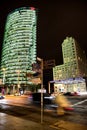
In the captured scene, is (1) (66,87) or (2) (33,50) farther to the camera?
(2) (33,50)

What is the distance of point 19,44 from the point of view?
138 meters

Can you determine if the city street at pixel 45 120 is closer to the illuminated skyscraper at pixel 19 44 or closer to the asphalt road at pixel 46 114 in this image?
the asphalt road at pixel 46 114

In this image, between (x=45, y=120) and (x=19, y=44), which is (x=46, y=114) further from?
(x=19, y=44)

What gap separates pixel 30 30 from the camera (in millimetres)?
144625

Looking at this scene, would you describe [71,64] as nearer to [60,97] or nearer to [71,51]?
[71,51]

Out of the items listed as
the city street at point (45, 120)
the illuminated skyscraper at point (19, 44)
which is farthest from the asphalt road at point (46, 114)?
the illuminated skyscraper at point (19, 44)

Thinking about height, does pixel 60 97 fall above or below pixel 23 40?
below

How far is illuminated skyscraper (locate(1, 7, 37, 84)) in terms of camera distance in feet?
426

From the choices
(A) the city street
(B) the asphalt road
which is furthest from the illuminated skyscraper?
(A) the city street

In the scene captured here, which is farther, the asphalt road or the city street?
the asphalt road

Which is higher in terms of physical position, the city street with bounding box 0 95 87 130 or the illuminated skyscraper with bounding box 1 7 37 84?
the illuminated skyscraper with bounding box 1 7 37 84

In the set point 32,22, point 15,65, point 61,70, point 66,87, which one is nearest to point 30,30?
point 32,22

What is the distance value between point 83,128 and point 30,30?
141903mm

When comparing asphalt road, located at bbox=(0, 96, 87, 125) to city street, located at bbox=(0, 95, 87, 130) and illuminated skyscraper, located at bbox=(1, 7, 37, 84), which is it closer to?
city street, located at bbox=(0, 95, 87, 130)
